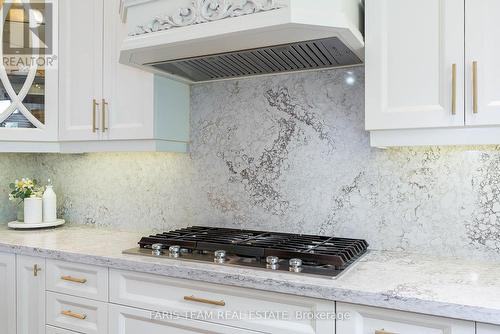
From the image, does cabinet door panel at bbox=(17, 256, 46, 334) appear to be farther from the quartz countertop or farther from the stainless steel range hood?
the stainless steel range hood

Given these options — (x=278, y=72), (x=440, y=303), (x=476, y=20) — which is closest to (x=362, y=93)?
(x=278, y=72)

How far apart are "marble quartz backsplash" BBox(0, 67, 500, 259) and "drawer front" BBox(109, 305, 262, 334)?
672 millimetres

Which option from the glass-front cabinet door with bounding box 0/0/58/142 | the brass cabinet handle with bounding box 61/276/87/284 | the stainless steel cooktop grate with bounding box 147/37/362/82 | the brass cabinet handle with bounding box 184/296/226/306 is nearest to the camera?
the brass cabinet handle with bounding box 184/296/226/306

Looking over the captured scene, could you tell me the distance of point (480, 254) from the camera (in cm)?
163

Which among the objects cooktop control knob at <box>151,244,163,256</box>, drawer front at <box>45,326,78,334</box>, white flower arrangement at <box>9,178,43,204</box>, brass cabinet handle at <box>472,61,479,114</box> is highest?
brass cabinet handle at <box>472,61,479,114</box>

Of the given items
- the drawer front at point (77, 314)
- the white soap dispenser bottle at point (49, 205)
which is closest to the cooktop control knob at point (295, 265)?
the drawer front at point (77, 314)

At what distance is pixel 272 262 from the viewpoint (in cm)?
146

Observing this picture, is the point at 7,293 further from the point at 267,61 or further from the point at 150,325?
the point at 267,61

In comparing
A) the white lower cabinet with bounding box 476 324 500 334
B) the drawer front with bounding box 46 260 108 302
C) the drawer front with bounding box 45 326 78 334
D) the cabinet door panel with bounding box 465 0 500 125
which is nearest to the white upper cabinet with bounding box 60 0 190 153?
the drawer front with bounding box 46 260 108 302

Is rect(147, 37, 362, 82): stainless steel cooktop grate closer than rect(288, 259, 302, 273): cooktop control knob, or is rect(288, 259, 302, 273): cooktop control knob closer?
rect(288, 259, 302, 273): cooktop control knob

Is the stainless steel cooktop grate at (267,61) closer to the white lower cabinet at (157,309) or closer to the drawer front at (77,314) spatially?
the white lower cabinet at (157,309)

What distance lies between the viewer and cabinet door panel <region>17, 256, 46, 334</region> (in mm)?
1909

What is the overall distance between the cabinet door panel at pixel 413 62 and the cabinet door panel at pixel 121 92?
3.47ft

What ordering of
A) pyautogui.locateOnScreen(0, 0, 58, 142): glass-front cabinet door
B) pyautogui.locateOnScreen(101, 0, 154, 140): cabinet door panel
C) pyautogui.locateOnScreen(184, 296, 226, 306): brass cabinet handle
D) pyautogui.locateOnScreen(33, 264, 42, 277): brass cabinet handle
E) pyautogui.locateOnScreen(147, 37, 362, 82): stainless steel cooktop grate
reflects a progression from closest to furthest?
pyautogui.locateOnScreen(184, 296, 226, 306): brass cabinet handle → pyautogui.locateOnScreen(147, 37, 362, 82): stainless steel cooktop grate → pyautogui.locateOnScreen(33, 264, 42, 277): brass cabinet handle → pyautogui.locateOnScreen(101, 0, 154, 140): cabinet door panel → pyautogui.locateOnScreen(0, 0, 58, 142): glass-front cabinet door
